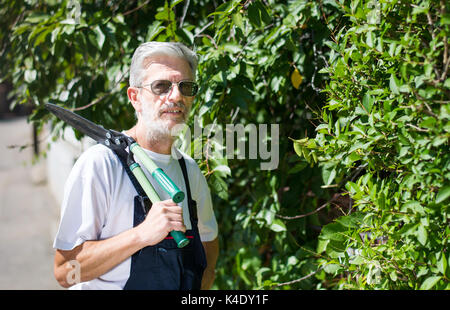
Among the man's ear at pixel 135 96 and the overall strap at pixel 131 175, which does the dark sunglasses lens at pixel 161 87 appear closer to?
the man's ear at pixel 135 96

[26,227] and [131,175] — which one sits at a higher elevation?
[131,175]

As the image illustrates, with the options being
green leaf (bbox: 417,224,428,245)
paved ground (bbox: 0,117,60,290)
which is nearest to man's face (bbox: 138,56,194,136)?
green leaf (bbox: 417,224,428,245)

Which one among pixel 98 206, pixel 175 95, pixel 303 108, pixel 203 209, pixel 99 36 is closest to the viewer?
pixel 98 206

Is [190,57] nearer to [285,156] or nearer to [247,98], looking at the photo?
[247,98]

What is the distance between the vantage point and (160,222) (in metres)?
1.46

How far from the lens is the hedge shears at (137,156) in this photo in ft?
4.96

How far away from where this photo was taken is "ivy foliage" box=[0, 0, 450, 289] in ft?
5.15

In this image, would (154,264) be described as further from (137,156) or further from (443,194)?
(443,194)

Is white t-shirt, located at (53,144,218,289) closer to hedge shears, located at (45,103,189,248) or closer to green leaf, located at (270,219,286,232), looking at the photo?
hedge shears, located at (45,103,189,248)

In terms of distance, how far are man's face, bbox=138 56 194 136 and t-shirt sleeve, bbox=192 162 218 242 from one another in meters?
0.24

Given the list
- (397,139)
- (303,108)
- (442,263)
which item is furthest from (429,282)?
(303,108)

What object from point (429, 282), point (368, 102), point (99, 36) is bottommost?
point (429, 282)

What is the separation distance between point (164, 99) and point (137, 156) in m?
0.20
